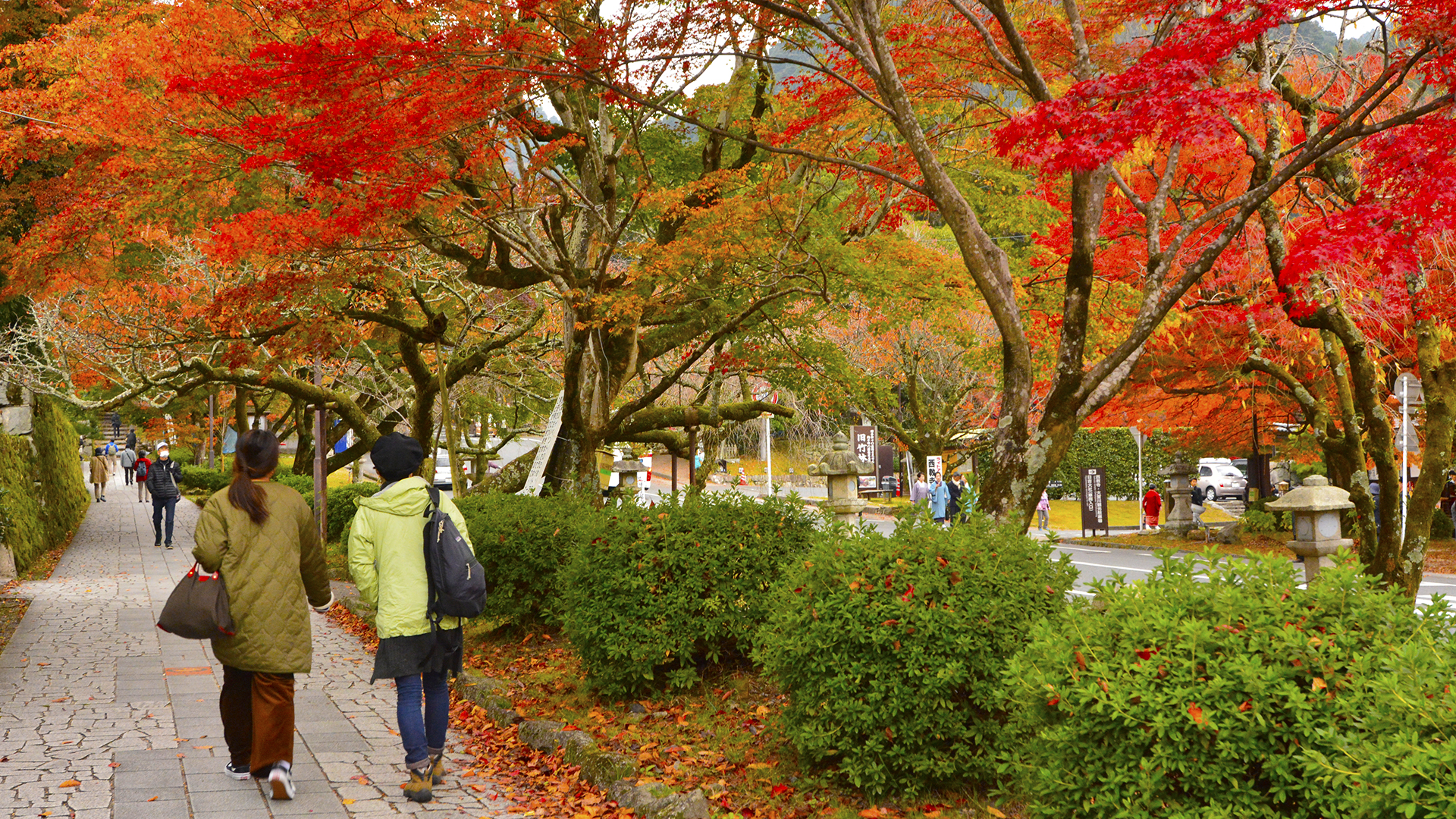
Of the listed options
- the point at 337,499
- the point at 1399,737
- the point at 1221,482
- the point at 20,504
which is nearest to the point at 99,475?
the point at 337,499

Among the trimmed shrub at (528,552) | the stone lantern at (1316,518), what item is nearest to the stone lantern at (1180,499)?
the stone lantern at (1316,518)

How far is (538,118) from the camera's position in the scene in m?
11.2

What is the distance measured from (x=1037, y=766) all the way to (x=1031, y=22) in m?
Result: 6.93

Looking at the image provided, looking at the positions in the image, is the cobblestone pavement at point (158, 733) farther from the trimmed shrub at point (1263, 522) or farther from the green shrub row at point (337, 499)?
the trimmed shrub at point (1263, 522)

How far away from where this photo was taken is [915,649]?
419 cm

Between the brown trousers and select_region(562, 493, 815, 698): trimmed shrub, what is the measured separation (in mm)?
1760

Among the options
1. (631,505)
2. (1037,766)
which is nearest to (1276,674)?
(1037,766)

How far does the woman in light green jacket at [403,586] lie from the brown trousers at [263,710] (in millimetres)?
452

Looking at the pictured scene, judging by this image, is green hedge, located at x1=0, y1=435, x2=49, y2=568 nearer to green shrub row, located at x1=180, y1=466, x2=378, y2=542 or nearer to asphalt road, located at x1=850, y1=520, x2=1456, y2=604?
green shrub row, located at x1=180, y1=466, x2=378, y2=542

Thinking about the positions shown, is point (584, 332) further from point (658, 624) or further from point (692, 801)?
point (692, 801)

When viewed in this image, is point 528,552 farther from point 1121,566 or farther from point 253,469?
point 1121,566

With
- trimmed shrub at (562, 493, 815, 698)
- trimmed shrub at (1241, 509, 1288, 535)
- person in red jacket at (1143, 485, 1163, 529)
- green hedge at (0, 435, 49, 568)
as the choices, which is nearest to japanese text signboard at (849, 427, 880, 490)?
person in red jacket at (1143, 485, 1163, 529)

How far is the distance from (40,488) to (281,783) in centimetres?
1760

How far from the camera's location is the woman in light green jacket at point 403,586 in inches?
190
